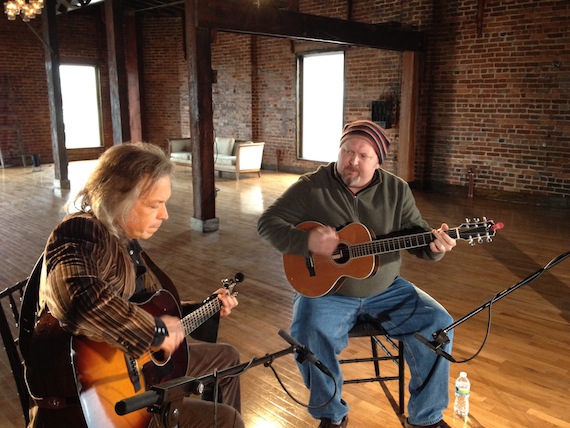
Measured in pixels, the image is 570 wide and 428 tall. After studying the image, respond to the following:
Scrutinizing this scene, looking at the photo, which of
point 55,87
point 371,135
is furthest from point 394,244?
point 55,87

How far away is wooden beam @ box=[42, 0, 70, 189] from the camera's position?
888 cm

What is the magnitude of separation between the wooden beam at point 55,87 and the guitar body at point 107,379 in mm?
Result: 8314

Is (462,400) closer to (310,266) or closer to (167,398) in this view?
(310,266)

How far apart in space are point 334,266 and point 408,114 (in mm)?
6864

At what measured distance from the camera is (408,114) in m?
8.66

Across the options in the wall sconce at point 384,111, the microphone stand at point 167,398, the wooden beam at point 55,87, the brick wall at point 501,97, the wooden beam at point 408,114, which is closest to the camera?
the microphone stand at point 167,398

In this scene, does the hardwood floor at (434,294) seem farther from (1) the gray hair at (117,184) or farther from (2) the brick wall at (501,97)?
(1) the gray hair at (117,184)

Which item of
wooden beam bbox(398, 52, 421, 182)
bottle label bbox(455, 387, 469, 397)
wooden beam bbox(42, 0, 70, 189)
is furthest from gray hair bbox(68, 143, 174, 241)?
wooden beam bbox(42, 0, 70, 189)

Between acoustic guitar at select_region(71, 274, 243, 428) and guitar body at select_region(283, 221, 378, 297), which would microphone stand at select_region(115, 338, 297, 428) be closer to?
acoustic guitar at select_region(71, 274, 243, 428)

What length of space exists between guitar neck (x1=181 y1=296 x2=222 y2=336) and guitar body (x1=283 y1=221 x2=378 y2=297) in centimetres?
59

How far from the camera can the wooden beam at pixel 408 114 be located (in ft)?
28.0

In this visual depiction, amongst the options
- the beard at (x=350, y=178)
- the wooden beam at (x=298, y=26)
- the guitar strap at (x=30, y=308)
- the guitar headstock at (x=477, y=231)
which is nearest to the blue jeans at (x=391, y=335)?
the guitar headstock at (x=477, y=231)

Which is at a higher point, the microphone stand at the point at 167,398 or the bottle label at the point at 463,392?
the microphone stand at the point at 167,398

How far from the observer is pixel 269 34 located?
6.55 meters
